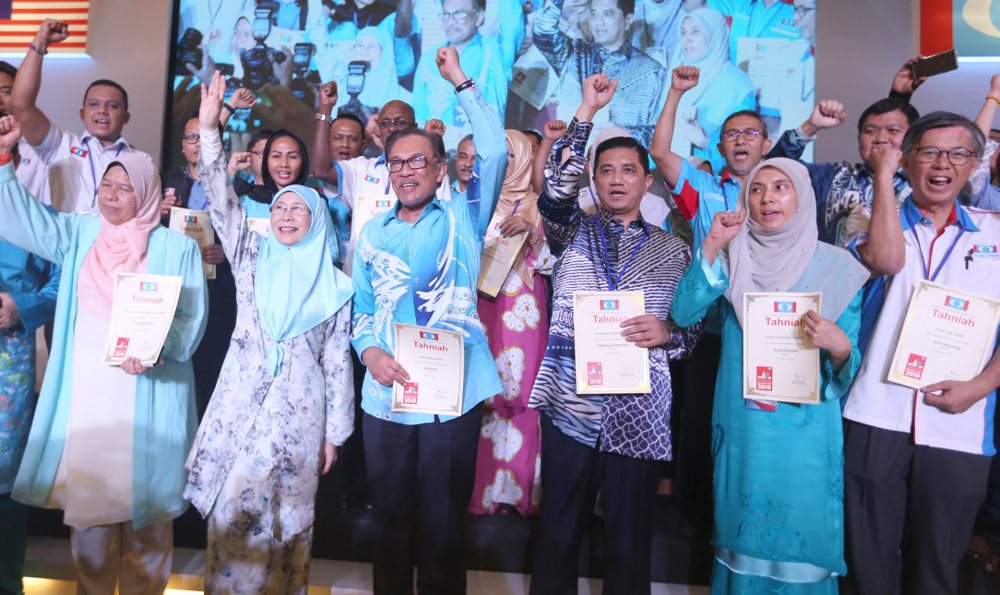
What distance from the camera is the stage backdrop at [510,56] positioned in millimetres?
4363

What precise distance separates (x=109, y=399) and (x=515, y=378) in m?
1.67

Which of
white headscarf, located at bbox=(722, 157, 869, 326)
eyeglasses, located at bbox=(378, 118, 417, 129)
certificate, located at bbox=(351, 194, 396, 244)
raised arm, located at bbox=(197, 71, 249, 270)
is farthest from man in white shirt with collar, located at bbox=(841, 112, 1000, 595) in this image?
raised arm, located at bbox=(197, 71, 249, 270)

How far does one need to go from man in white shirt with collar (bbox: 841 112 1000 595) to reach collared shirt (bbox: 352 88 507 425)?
4.20ft

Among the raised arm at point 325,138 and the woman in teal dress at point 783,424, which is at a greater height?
the raised arm at point 325,138

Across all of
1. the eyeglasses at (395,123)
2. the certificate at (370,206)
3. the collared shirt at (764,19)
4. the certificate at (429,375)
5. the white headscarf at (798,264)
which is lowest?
the certificate at (429,375)

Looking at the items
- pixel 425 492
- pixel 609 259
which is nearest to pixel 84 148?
pixel 425 492

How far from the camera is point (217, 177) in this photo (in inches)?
93.4

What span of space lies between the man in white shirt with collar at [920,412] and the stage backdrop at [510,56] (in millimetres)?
2425

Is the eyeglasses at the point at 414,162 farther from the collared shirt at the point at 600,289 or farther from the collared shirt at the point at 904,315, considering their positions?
the collared shirt at the point at 904,315

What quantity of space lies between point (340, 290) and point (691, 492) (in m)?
1.91

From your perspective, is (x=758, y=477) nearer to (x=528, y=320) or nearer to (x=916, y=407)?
(x=916, y=407)

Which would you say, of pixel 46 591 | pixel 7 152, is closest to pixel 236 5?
pixel 7 152

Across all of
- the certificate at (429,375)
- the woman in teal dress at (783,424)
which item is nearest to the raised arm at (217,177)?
the certificate at (429,375)

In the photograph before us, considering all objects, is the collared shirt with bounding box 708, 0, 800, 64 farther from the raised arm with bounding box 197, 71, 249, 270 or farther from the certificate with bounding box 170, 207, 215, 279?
the certificate with bounding box 170, 207, 215, 279
